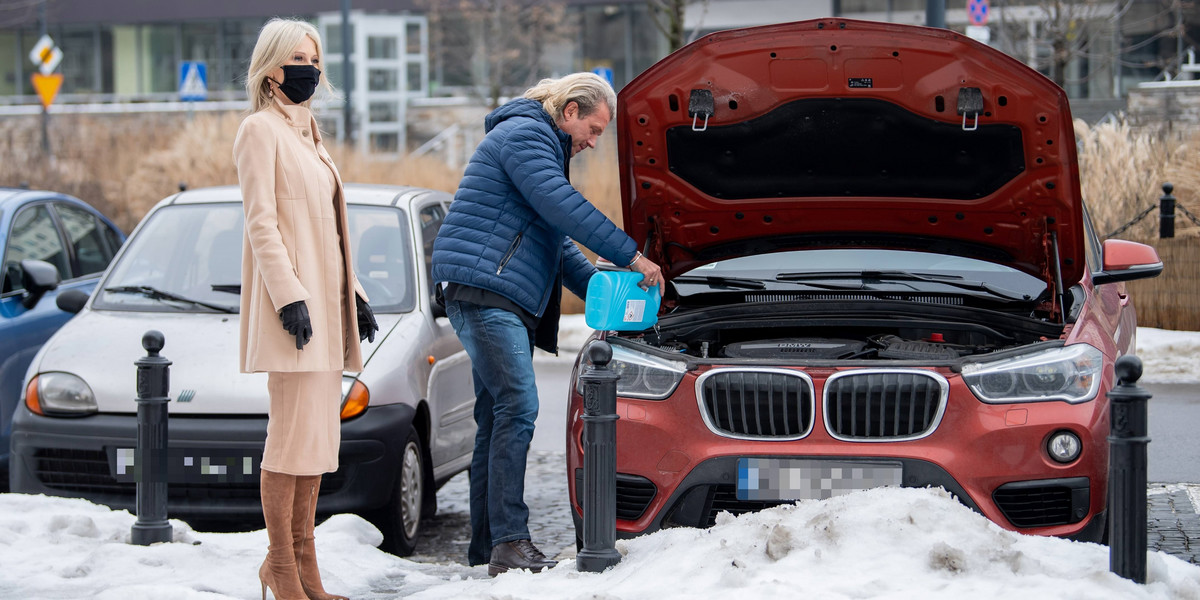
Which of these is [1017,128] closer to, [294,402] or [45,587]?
[294,402]

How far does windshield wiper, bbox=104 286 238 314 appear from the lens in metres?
6.54

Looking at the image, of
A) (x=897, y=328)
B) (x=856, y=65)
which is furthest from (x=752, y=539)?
(x=856, y=65)

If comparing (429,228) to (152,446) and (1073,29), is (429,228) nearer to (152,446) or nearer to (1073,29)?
(152,446)

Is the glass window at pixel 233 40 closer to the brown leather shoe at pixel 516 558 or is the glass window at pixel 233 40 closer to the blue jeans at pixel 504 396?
the blue jeans at pixel 504 396

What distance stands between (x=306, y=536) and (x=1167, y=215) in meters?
10.7

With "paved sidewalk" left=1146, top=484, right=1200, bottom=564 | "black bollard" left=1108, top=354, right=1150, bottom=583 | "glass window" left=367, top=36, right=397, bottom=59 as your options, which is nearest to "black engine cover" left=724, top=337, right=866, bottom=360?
"black bollard" left=1108, top=354, right=1150, bottom=583

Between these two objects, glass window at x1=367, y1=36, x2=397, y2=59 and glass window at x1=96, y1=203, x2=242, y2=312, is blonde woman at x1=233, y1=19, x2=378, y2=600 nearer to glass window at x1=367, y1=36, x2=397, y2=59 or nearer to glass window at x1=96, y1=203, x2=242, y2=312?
glass window at x1=96, y1=203, x2=242, y2=312

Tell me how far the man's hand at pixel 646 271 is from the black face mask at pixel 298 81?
1.37 metres

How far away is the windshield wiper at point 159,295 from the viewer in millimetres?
6535

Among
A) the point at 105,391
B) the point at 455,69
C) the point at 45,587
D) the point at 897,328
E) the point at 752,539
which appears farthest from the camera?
the point at 455,69

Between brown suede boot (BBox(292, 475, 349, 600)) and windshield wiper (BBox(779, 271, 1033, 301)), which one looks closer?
brown suede boot (BBox(292, 475, 349, 600))

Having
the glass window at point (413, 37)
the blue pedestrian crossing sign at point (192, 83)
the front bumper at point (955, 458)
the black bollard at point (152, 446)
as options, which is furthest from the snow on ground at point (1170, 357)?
the glass window at point (413, 37)

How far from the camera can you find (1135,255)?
5664 mm

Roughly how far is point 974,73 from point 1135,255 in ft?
4.23
